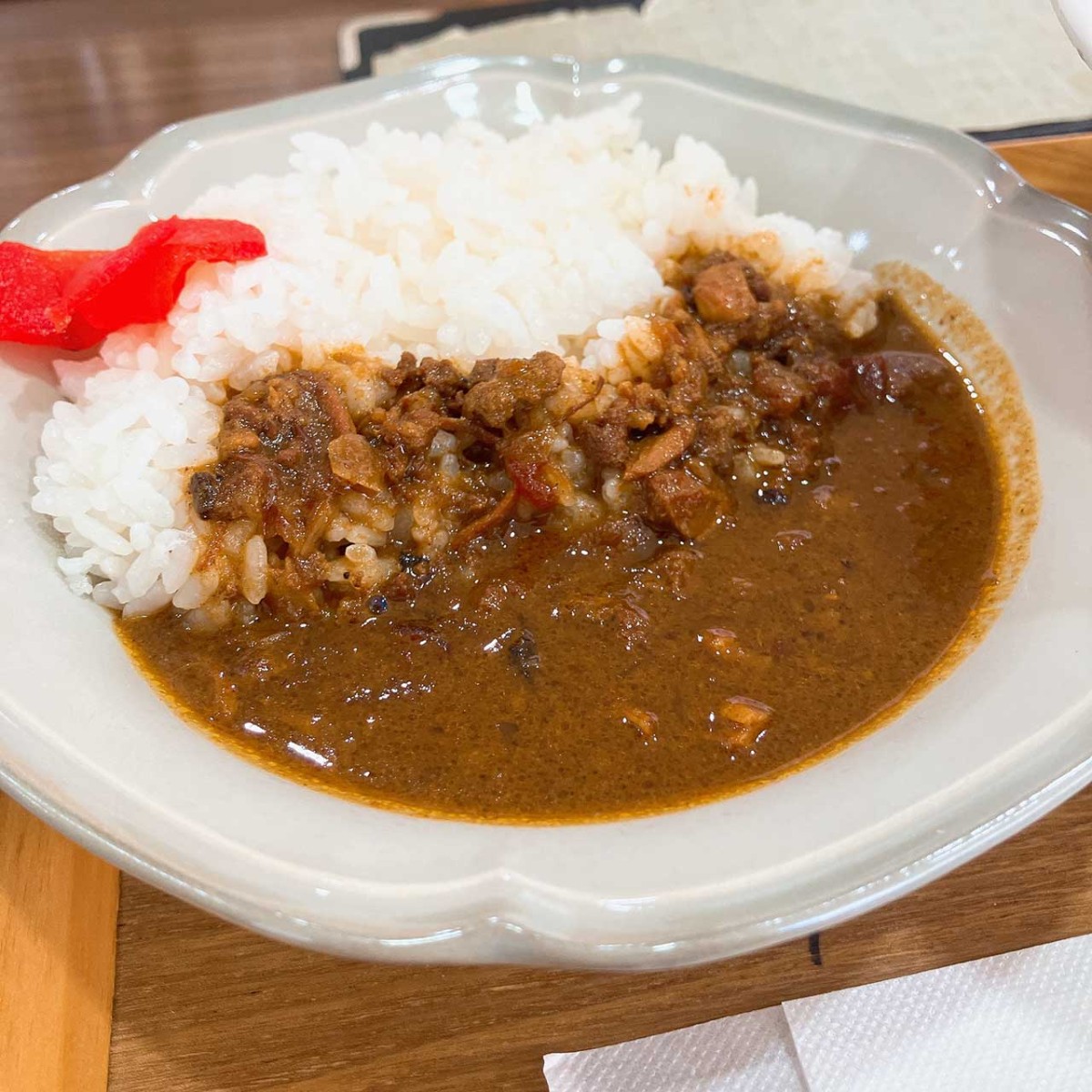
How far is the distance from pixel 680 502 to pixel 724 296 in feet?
2.45

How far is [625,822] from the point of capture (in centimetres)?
188

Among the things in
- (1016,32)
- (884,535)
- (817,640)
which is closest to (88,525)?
(817,640)

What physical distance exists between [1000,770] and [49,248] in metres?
2.70

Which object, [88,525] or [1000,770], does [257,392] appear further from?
[1000,770]

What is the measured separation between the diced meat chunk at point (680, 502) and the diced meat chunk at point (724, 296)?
0.59 meters

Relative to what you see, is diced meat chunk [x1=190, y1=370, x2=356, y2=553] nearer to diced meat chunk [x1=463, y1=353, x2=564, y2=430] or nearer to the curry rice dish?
the curry rice dish

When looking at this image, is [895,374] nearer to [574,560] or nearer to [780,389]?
[780,389]

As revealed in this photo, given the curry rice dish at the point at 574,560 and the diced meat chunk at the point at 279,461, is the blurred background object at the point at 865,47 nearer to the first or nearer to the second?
the curry rice dish at the point at 574,560

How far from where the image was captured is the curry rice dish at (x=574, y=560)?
2.10 m

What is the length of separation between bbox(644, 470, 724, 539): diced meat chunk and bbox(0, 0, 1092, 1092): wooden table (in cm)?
100

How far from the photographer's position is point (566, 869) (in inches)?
64.6

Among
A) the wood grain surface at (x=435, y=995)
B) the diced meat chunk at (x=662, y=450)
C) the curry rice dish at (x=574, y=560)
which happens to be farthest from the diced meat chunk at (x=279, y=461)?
the wood grain surface at (x=435, y=995)

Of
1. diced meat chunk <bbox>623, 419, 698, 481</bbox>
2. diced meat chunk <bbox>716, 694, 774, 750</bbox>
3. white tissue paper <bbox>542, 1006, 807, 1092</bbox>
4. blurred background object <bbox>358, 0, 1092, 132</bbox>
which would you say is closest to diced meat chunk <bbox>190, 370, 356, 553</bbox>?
diced meat chunk <bbox>623, 419, 698, 481</bbox>

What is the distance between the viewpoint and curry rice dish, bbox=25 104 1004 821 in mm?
2098
